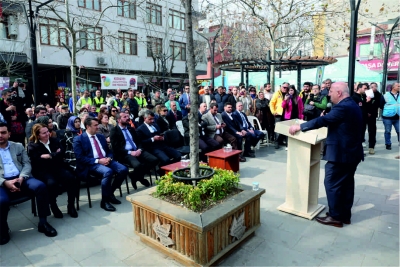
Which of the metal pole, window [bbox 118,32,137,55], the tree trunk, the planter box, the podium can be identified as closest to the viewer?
the planter box

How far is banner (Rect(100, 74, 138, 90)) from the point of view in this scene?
1528cm

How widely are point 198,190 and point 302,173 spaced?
5.61ft

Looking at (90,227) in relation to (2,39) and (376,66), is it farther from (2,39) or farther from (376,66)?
(376,66)

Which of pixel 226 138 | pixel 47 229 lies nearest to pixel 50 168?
pixel 47 229

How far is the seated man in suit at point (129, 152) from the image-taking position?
5.43 metres

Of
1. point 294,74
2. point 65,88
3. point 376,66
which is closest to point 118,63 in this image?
point 65,88

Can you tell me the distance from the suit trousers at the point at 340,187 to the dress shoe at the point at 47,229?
144 inches

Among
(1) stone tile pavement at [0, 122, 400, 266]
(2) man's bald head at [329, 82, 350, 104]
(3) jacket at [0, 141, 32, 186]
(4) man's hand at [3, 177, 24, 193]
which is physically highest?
(2) man's bald head at [329, 82, 350, 104]

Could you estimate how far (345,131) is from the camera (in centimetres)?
362

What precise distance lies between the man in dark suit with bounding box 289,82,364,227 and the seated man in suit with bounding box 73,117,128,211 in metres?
2.87

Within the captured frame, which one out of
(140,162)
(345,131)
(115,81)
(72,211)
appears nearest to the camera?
(345,131)

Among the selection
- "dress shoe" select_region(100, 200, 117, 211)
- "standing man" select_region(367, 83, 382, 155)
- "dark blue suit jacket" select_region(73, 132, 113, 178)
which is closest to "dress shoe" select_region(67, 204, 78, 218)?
"dress shoe" select_region(100, 200, 117, 211)

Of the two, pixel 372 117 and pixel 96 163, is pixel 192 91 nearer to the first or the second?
pixel 96 163

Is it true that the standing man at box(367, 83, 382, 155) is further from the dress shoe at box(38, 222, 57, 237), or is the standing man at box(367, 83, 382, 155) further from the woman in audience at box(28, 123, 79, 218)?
the dress shoe at box(38, 222, 57, 237)
